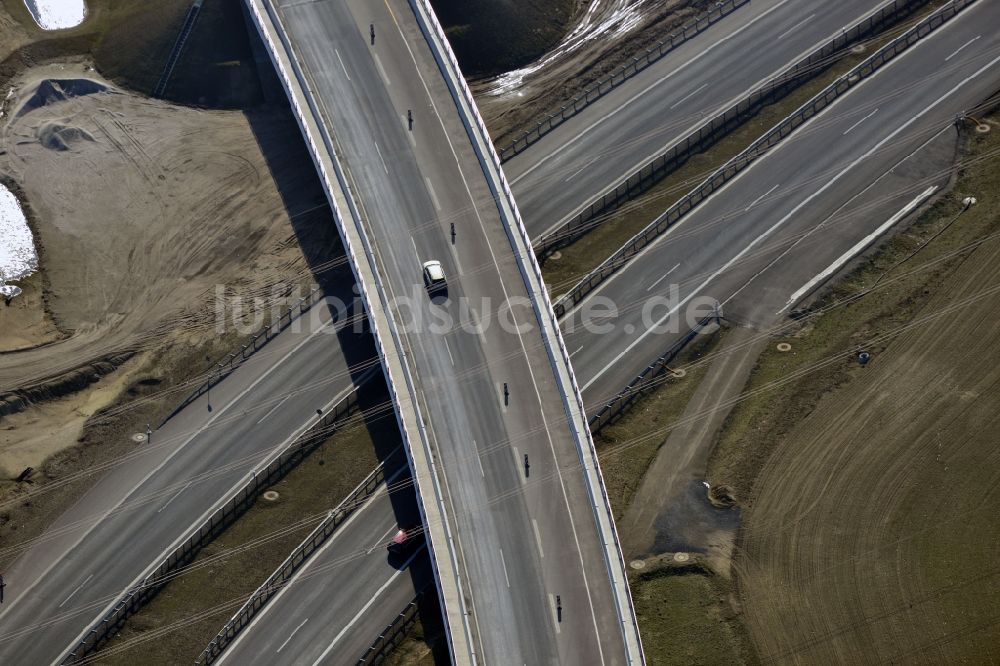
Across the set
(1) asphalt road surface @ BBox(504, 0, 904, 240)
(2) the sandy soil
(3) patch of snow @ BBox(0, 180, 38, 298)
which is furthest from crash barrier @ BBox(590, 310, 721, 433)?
(3) patch of snow @ BBox(0, 180, 38, 298)

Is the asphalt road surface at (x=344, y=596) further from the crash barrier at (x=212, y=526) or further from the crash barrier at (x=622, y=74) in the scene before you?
the crash barrier at (x=622, y=74)

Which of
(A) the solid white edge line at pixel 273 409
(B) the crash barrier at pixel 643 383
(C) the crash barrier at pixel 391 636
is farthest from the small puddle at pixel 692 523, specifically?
(A) the solid white edge line at pixel 273 409

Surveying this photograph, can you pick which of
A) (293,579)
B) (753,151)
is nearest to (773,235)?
(753,151)

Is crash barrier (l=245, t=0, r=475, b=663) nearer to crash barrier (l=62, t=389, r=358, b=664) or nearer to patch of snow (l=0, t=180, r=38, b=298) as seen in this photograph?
crash barrier (l=62, t=389, r=358, b=664)

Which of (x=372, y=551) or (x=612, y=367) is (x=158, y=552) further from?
(x=612, y=367)

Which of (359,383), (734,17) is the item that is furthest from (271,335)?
(734,17)

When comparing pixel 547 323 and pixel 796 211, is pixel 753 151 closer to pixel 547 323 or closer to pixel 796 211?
pixel 796 211

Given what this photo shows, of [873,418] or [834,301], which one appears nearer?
[873,418]
